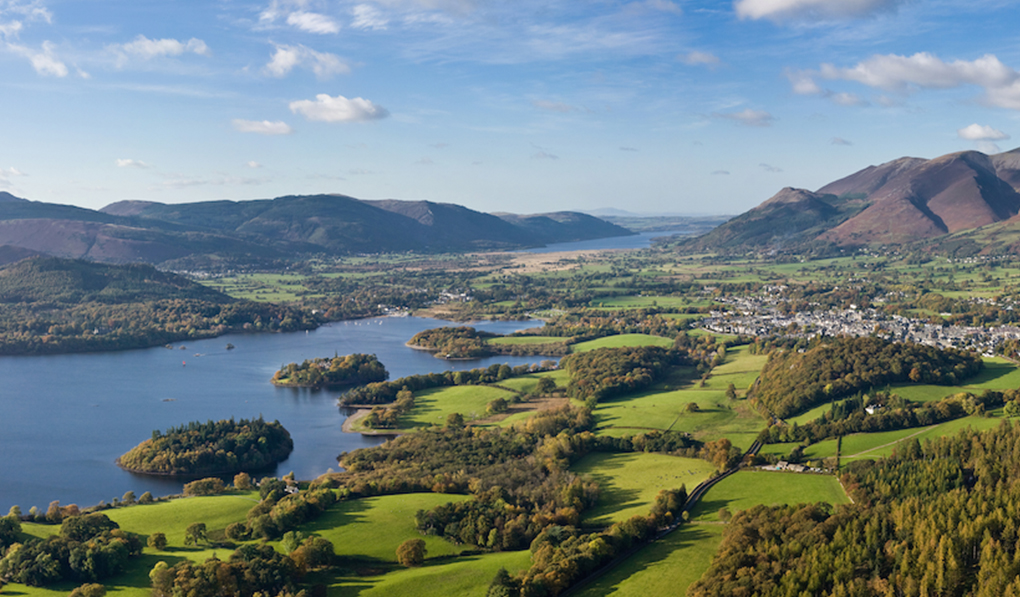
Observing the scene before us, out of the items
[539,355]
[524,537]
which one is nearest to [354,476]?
[524,537]

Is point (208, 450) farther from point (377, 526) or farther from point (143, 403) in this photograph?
point (377, 526)

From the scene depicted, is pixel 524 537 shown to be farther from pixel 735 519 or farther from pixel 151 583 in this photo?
pixel 151 583

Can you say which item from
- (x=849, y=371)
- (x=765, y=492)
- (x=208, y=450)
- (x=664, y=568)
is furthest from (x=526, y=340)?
(x=664, y=568)

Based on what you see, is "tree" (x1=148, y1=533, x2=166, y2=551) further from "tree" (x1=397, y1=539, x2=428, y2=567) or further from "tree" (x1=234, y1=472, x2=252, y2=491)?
"tree" (x1=397, y1=539, x2=428, y2=567)

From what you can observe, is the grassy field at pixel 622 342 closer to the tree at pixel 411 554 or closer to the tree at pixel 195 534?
the tree at pixel 411 554

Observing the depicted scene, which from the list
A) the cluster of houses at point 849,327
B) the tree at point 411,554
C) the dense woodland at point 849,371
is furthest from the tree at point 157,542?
the cluster of houses at point 849,327
